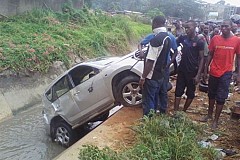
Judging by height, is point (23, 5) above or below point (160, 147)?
above

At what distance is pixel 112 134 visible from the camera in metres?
5.52

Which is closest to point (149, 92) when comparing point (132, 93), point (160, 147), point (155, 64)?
point (155, 64)

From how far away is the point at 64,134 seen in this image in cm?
725

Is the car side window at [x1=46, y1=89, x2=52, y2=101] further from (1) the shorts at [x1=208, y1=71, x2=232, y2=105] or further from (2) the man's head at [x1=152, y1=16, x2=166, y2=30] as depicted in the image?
(1) the shorts at [x1=208, y1=71, x2=232, y2=105]

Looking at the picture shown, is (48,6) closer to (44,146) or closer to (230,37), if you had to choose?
(44,146)

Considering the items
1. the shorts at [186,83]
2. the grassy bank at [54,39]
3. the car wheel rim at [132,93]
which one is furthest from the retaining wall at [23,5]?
the shorts at [186,83]

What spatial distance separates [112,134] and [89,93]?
1375mm

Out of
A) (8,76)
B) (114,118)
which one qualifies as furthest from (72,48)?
(114,118)

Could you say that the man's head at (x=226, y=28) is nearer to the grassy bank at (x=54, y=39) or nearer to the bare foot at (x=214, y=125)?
the bare foot at (x=214, y=125)

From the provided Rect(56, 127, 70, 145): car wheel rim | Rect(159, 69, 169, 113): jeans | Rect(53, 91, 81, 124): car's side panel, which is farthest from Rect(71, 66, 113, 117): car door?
Rect(159, 69, 169, 113): jeans

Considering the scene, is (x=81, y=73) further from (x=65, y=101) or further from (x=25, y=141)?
→ (x=25, y=141)

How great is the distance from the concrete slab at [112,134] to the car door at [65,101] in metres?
0.97

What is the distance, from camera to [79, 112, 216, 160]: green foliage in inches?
151

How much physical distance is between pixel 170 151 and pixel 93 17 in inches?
784
